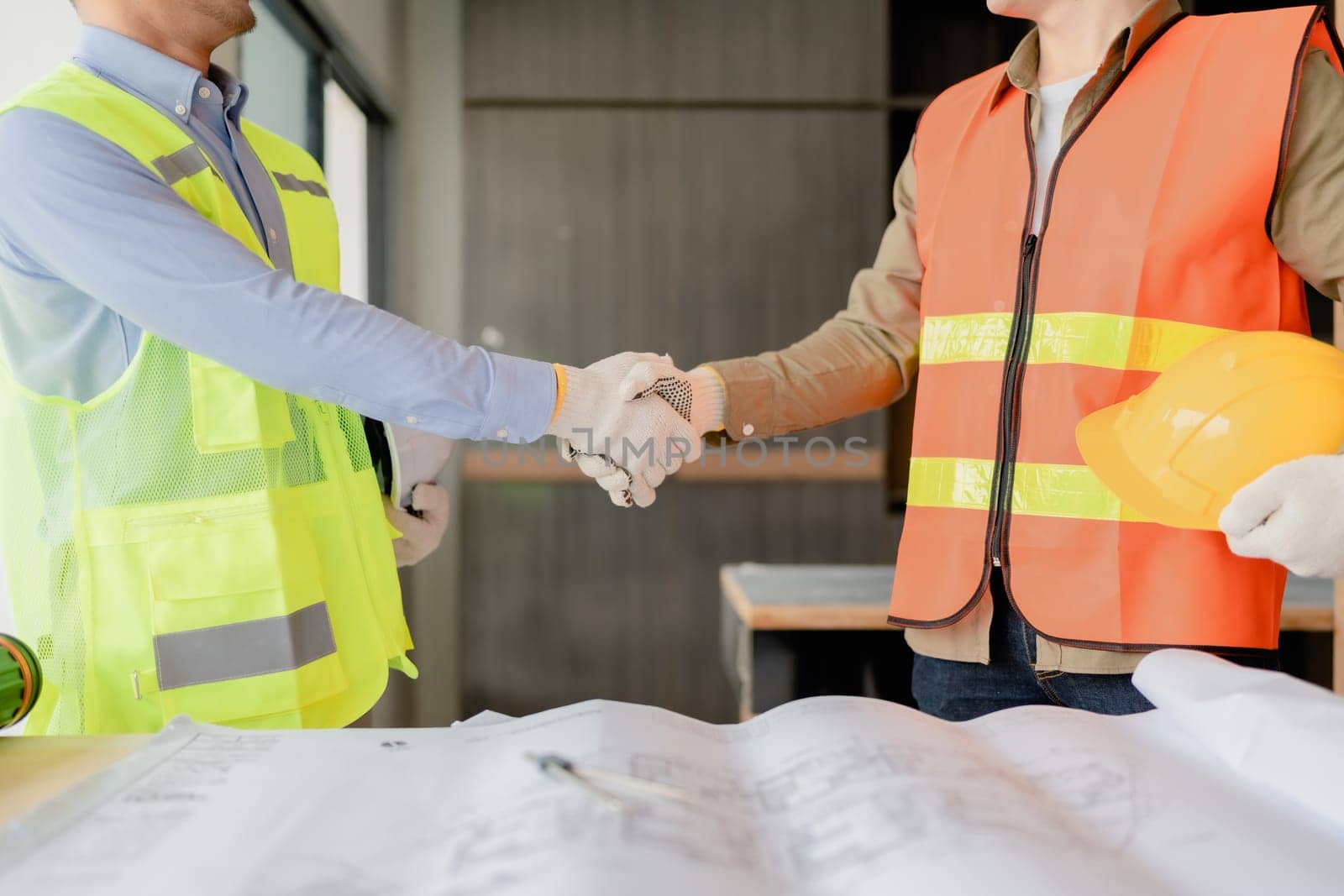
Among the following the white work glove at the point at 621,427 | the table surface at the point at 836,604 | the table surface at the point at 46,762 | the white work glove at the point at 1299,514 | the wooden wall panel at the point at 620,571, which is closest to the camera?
the table surface at the point at 46,762

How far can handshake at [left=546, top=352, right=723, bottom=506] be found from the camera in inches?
45.3

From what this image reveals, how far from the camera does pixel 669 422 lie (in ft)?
4.00

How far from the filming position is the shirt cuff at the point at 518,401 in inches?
40.7

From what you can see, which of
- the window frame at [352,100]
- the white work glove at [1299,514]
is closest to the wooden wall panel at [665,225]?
the window frame at [352,100]

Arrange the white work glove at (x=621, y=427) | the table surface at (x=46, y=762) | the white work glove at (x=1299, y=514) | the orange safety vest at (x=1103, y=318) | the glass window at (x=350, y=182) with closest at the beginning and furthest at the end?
the table surface at (x=46, y=762), the white work glove at (x=1299, y=514), the orange safety vest at (x=1103, y=318), the white work glove at (x=621, y=427), the glass window at (x=350, y=182)

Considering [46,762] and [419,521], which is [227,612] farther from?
[419,521]

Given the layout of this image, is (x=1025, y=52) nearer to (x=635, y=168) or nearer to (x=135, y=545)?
(x=135, y=545)

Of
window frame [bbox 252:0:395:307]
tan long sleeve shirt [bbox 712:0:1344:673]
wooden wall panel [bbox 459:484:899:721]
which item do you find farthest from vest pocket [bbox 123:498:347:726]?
wooden wall panel [bbox 459:484:899:721]

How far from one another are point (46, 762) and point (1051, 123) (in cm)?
119

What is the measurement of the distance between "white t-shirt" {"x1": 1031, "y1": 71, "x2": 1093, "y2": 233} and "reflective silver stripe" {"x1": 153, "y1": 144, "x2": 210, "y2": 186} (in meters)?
0.92

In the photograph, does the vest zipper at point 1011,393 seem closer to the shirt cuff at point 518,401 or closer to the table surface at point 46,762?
the shirt cuff at point 518,401

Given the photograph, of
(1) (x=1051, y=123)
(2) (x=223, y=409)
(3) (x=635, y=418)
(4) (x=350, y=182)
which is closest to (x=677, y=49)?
(4) (x=350, y=182)

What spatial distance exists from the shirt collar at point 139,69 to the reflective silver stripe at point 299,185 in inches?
5.5

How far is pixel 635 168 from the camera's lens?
3.30 metres
